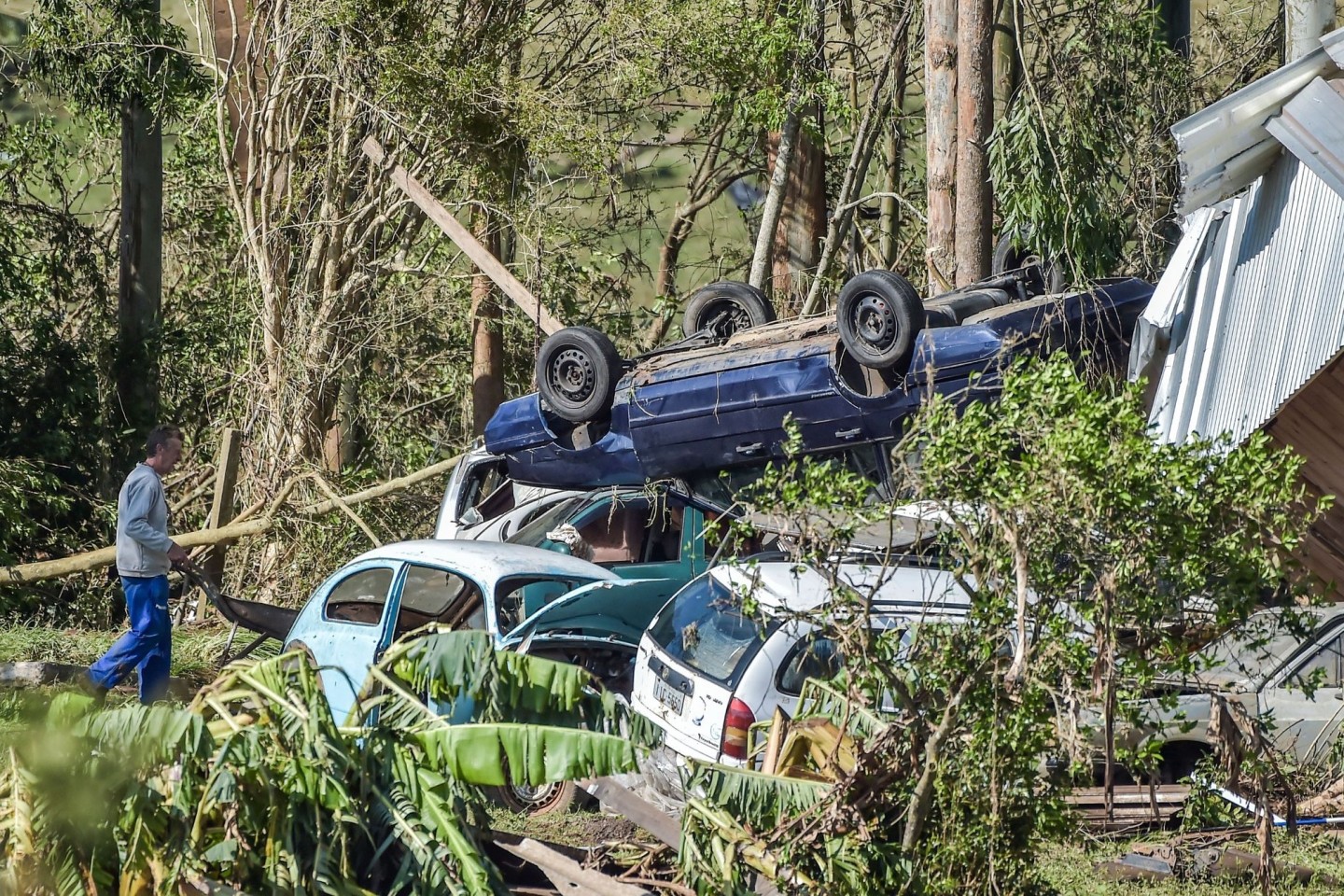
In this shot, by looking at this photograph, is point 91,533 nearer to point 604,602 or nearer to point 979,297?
point 604,602

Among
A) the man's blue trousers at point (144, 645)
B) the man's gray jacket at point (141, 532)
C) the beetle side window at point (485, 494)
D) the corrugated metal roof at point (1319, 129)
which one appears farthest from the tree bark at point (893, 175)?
the man's blue trousers at point (144, 645)

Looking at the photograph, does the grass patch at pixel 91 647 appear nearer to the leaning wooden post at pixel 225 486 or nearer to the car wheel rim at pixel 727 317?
the leaning wooden post at pixel 225 486

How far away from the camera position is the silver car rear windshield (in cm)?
766

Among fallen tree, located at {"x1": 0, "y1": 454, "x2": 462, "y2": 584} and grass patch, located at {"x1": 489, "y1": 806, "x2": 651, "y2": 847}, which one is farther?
fallen tree, located at {"x1": 0, "y1": 454, "x2": 462, "y2": 584}

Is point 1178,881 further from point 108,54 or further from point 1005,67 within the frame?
point 108,54

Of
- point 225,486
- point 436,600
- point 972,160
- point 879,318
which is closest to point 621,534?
point 436,600

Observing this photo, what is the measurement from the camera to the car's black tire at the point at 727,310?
41.3 feet

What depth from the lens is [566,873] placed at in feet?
19.9

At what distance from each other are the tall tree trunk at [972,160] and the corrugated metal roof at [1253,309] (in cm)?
445

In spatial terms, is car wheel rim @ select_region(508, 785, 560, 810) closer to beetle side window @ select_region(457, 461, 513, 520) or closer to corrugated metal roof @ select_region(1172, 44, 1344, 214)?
beetle side window @ select_region(457, 461, 513, 520)

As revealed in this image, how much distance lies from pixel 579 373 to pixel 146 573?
3694mm

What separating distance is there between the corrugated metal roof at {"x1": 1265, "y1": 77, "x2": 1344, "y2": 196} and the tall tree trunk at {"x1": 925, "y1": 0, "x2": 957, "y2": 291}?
5.53 metres

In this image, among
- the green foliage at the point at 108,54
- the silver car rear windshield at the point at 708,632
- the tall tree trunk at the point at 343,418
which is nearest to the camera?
the silver car rear windshield at the point at 708,632

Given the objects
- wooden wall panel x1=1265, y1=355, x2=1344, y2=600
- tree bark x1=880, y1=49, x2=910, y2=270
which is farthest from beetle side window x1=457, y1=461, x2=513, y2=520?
tree bark x1=880, y1=49, x2=910, y2=270
